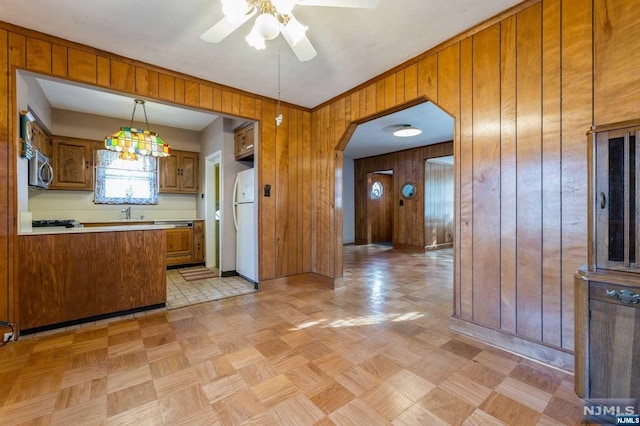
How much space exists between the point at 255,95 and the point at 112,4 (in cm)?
175

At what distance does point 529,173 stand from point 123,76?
3.76 metres

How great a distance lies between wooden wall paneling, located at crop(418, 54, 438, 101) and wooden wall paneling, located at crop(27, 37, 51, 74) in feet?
11.2

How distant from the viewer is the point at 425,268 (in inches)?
200

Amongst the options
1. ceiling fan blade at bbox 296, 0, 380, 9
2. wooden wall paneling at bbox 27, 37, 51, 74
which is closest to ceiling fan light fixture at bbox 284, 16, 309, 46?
ceiling fan blade at bbox 296, 0, 380, 9

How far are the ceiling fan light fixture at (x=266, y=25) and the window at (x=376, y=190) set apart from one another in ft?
25.7

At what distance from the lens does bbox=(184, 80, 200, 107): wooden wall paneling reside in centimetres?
308

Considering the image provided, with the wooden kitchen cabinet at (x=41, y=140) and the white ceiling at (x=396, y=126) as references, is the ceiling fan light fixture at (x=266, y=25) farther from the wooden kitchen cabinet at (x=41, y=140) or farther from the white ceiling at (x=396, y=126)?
the wooden kitchen cabinet at (x=41, y=140)

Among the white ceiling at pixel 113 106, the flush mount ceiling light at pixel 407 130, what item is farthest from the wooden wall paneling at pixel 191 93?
the flush mount ceiling light at pixel 407 130

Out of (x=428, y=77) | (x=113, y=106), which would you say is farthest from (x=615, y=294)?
(x=113, y=106)

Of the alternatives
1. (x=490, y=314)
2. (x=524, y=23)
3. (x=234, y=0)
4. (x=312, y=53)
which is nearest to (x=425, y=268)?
(x=490, y=314)

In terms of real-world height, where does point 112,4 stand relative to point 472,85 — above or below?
above

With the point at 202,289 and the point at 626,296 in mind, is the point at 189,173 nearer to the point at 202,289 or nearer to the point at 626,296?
the point at 202,289

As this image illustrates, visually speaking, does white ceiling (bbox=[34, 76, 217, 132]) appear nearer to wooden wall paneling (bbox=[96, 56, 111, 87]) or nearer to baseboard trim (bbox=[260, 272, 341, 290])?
wooden wall paneling (bbox=[96, 56, 111, 87])

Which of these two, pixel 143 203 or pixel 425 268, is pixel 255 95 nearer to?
pixel 143 203
